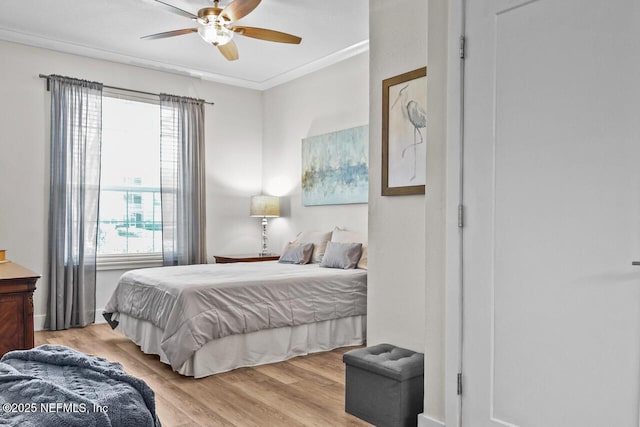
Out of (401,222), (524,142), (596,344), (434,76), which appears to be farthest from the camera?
(401,222)

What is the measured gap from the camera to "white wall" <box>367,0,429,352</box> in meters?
2.92

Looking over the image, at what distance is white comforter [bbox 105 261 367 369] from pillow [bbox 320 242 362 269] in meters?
0.11

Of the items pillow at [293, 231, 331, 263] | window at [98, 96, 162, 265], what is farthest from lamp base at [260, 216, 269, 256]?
window at [98, 96, 162, 265]

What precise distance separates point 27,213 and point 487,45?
4.64 meters

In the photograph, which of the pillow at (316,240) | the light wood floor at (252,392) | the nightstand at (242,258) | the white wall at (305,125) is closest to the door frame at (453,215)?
the light wood floor at (252,392)

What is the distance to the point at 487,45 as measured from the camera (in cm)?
222

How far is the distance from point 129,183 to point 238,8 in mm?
3004

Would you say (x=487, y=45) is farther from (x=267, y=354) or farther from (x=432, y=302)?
(x=267, y=354)

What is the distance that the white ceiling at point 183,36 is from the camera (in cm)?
424

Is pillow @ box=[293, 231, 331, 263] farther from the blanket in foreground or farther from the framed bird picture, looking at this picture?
the blanket in foreground

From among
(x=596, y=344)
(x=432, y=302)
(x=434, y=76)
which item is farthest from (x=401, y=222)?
(x=596, y=344)

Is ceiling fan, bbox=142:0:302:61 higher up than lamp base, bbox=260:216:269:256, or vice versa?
ceiling fan, bbox=142:0:302:61

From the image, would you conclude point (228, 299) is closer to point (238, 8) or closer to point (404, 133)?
point (404, 133)

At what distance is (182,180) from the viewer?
5.93m
